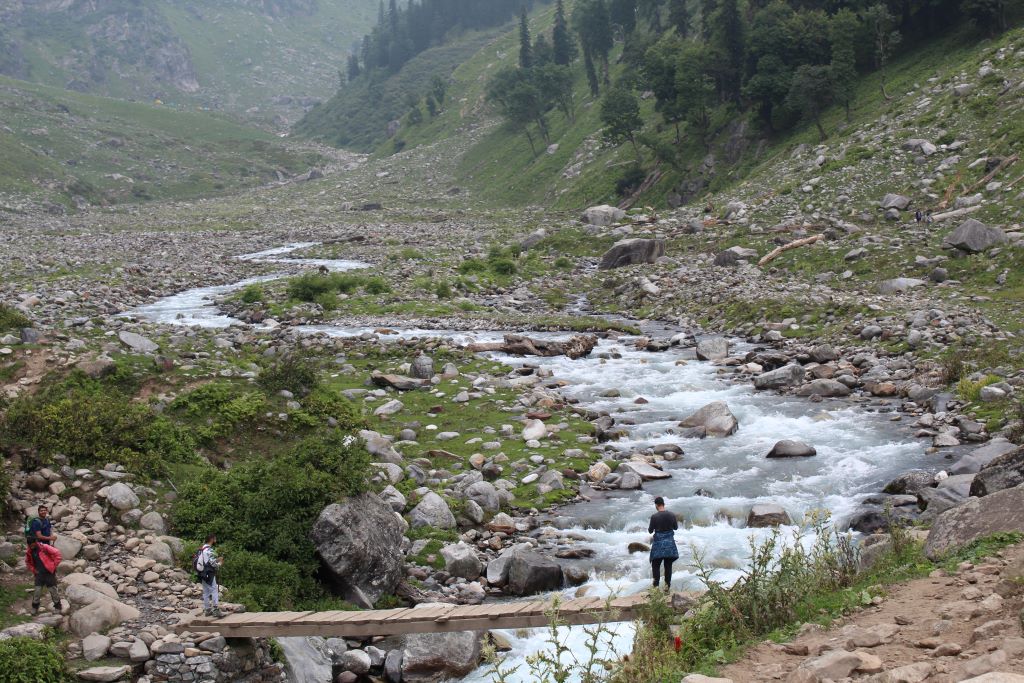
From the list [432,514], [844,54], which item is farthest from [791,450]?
[844,54]

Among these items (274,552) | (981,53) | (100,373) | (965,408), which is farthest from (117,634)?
(981,53)

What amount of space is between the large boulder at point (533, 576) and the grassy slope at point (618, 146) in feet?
109

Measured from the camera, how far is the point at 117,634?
1110 cm

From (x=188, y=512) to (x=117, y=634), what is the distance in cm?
327

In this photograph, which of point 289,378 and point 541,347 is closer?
point 289,378

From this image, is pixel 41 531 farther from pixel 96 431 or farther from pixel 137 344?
pixel 137 344

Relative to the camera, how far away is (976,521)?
10.6 m

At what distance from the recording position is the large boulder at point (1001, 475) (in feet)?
41.9

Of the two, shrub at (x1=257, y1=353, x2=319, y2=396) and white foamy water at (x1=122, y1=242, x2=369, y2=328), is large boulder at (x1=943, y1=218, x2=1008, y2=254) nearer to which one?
shrub at (x1=257, y1=353, x2=319, y2=396)

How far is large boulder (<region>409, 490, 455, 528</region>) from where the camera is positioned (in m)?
16.3

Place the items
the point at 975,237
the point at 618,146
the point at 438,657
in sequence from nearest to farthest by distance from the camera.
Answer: the point at 438,657 < the point at 975,237 < the point at 618,146

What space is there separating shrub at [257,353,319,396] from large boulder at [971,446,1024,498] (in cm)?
1496

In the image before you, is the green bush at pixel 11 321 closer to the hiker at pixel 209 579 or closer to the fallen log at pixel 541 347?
the hiker at pixel 209 579

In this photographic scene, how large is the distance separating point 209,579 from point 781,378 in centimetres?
1788
